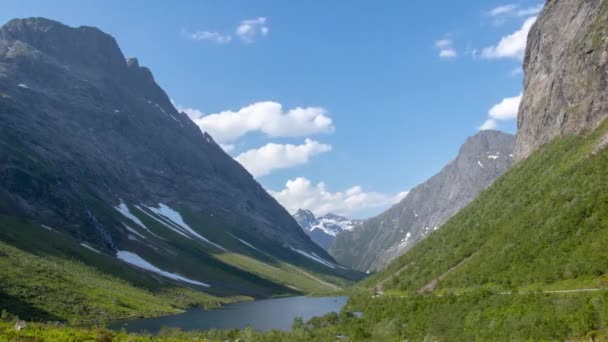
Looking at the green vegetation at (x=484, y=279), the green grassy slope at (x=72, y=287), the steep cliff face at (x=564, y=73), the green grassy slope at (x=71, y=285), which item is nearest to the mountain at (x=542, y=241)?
the green vegetation at (x=484, y=279)

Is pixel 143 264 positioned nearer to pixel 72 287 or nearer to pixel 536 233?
pixel 72 287

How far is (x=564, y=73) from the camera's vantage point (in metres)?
133

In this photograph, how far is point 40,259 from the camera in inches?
4847

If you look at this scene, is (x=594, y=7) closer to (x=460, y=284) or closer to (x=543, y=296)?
(x=460, y=284)

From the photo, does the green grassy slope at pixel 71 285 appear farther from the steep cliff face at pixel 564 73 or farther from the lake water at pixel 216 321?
the steep cliff face at pixel 564 73

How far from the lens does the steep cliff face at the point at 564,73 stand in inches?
4446

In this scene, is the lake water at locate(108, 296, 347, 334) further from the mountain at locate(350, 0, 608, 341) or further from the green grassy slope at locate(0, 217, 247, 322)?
the mountain at locate(350, 0, 608, 341)

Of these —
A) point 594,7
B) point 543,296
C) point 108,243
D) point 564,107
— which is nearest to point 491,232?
point 543,296

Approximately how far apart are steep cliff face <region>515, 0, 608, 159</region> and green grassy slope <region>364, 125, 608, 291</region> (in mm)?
9582

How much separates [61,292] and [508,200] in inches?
4061

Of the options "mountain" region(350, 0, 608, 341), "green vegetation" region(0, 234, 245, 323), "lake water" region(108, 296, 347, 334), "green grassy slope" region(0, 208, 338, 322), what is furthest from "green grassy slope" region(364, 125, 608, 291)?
"green grassy slope" region(0, 208, 338, 322)

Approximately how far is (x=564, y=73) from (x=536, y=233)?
80965mm

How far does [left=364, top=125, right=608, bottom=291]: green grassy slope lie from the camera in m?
59.9

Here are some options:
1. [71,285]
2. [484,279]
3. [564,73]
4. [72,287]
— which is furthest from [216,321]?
[564,73]
